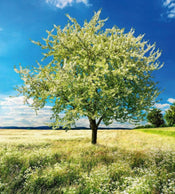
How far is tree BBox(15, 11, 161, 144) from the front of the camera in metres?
12.8

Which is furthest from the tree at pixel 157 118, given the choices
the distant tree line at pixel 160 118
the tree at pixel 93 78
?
the tree at pixel 93 78

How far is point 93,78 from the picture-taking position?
40.2 feet

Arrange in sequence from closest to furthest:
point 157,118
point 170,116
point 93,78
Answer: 1. point 93,78
2. point 170,116
3. point 157,118

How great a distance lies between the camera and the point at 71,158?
40.0 ft

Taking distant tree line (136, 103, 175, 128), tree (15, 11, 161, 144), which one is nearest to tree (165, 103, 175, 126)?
distant tree line (136, 103, 175, 128)

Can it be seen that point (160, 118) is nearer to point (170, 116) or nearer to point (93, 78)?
point (170, 116)

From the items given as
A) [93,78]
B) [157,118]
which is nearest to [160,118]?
[157,118]

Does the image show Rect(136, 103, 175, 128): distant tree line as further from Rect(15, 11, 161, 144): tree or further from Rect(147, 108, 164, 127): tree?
Rect(15, 11, 161, 144): tree

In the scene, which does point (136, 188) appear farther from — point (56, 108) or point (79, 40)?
point (79, 40)

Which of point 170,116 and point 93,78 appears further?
point 170,116

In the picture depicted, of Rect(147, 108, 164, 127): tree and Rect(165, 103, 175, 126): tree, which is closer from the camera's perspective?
Rect(165, 103, 175, 126): tree

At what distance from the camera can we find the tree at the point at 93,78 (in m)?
12.8

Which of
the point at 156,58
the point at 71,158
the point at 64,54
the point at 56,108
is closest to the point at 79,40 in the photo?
the point at 64,54

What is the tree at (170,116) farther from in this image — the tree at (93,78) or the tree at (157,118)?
the tree at (93,78)
